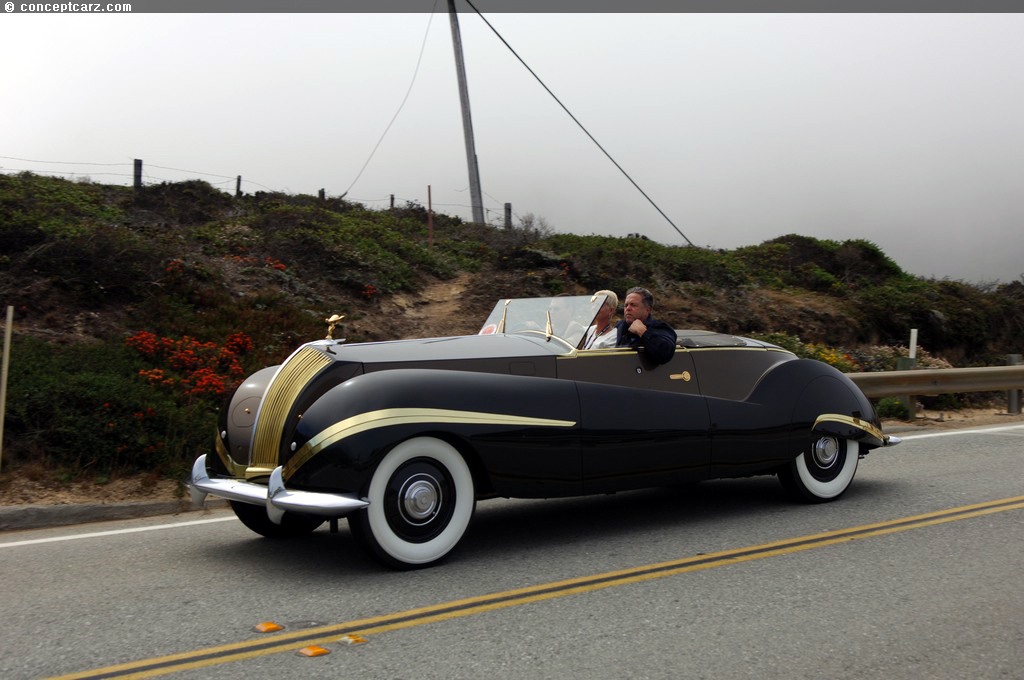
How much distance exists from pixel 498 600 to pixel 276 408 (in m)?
1.78

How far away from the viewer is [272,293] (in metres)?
15.0

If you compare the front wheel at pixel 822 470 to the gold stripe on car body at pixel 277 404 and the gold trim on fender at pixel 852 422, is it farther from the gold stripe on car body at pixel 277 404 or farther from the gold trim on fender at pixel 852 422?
the gold stripe on car body at pixel 277 404

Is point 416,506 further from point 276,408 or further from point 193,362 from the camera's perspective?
point 193,362

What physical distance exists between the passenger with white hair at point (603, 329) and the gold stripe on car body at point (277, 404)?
190 centimetres

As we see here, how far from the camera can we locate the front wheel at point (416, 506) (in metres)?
5.00

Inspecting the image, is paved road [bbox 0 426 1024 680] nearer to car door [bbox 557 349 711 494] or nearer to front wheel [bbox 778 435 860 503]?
front wheel [bbox 778 435 860 503]

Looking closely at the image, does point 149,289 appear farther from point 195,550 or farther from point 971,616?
point 971,616

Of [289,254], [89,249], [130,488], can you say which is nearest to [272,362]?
[89,249]

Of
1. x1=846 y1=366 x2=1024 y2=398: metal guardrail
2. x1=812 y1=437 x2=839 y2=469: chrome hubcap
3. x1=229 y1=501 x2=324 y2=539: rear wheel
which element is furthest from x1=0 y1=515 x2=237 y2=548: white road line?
x1=846 y1=366 x2=1024 y2=398: metal guardrail

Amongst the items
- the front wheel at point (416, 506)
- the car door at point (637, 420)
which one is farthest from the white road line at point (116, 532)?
the car door at point (637, 420)

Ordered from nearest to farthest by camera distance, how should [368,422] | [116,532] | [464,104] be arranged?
[368,422] < [116,532] < [464,104]

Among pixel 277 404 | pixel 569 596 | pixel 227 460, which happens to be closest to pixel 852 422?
pixel 569 596

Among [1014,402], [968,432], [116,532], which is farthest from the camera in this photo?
[1014,402]

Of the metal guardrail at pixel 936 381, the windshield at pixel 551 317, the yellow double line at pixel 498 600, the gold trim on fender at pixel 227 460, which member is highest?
the windshield at pixel 551 317
